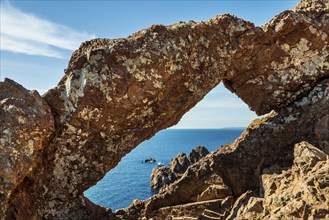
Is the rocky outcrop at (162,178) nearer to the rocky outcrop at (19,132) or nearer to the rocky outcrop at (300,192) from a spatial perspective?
the rocky outcrop at (19,132)

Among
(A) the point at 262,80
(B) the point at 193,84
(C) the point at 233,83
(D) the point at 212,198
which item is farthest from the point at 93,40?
(D) the point at 212,198

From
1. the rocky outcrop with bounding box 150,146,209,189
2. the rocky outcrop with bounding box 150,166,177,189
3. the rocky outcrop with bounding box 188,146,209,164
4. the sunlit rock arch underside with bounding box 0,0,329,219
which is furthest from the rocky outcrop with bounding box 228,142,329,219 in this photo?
the rocky outcrop with bounding box 188,146,209,164

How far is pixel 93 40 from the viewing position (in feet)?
47.3

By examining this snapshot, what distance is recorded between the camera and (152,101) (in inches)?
563

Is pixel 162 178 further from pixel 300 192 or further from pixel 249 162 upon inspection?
pixel 300 192

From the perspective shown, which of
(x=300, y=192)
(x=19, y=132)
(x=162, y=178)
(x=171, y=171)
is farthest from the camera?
(x=171, y=171)

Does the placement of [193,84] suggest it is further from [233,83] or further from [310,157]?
[310,157]

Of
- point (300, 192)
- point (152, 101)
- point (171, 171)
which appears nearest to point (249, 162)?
point (152, 101)

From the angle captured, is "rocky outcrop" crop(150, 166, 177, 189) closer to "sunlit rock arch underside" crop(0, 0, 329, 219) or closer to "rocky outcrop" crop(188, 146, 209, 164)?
"rocky outcrop" crop(188, 146, 209, 164)

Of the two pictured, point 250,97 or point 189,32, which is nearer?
point 189,32

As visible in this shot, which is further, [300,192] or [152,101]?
[152,101]

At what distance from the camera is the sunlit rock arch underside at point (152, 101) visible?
12641 millimetres

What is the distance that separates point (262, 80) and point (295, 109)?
2005mm

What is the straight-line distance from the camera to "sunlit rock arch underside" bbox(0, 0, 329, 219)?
12641 millimetres
